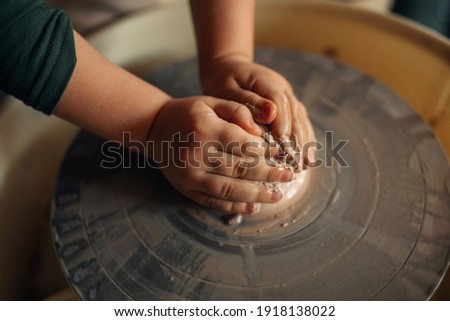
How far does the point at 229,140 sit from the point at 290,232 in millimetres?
236

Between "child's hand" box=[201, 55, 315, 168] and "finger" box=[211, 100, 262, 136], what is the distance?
1.2 inches

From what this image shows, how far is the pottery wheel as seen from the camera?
889mm

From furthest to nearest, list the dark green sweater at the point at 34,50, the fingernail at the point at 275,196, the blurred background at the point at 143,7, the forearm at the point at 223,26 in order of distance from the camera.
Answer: the blurred background at the point at 143,7, the forearm at the point at 223,26, the fingernail at the point at 275,196, the dark green sweater at the point at 34,50

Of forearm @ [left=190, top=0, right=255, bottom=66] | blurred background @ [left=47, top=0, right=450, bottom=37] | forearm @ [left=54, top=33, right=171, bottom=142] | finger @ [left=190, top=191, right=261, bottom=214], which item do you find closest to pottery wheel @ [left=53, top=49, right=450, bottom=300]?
finger @ [left=190, top=191, right=261, bottom=214]

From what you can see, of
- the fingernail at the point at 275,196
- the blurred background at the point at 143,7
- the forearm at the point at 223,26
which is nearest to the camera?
the fingernail at the point at 275,196

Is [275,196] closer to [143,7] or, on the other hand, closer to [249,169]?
[249,169]

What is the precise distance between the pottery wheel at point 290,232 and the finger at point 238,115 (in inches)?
7.9

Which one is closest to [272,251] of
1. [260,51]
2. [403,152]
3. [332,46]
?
[403,152]

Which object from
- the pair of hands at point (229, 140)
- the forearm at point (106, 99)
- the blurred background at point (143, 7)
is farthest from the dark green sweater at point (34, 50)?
the blurred background at point (143, 7)

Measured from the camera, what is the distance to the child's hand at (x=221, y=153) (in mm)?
879

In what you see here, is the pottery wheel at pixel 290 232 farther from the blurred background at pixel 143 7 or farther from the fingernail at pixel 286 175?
the blurred background at pixel 143 7

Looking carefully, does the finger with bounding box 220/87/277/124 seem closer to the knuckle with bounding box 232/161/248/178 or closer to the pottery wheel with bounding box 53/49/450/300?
the knuckle with bounding box 232/161/248/178

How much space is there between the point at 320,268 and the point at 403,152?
36cm

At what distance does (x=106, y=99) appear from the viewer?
920 millimetres
